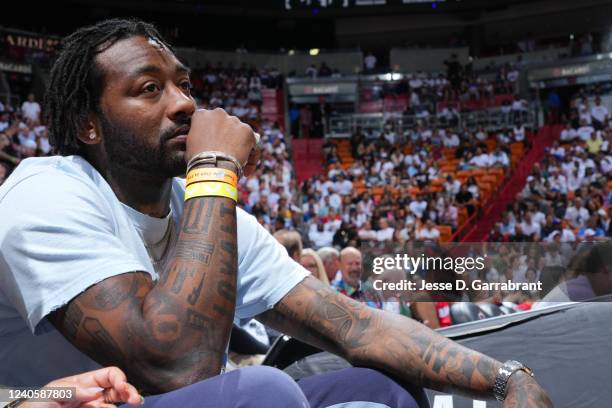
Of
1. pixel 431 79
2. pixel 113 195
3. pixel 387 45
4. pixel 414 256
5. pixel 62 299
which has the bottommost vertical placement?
pixel 414 256

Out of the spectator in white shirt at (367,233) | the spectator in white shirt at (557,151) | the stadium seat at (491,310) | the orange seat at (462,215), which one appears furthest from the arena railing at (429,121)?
the stadium seat at (491,310)

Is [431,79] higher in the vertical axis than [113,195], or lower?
higher

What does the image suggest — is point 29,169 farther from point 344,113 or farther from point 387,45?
point 387,45

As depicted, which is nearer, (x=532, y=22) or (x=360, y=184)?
(x=360, y=184)

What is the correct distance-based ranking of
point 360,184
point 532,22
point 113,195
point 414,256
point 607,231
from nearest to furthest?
point 113,195 < point 414,256 < point 607,231 < point 360,184 < point 532,22

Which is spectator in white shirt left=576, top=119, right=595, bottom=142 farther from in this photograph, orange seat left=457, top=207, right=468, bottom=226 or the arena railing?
orange seat left=457, top=207, right=468, bottom=226

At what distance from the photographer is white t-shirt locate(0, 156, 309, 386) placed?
1.13m

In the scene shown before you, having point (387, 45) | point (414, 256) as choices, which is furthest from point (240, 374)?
point (387, 45)

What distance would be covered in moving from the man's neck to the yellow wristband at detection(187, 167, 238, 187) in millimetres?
170

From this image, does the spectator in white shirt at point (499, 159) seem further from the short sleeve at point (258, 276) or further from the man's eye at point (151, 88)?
the man's eye at point (151, 88)

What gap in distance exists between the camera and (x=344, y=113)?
19578mm

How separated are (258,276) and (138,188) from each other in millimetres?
333

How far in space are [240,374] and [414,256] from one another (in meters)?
1.69

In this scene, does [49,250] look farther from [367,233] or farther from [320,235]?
[320,235]
